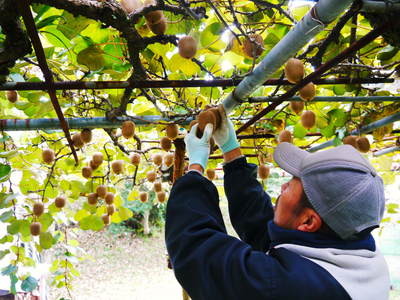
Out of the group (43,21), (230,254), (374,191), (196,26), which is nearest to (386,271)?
(374,191)

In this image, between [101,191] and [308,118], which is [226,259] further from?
[101,191]

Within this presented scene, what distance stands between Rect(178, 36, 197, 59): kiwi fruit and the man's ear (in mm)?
484

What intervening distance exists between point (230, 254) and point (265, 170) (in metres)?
1.15

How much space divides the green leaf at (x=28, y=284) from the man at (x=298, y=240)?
1.65 meters

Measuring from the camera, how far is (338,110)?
5.29 feet

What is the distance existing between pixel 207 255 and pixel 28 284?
1781 mm

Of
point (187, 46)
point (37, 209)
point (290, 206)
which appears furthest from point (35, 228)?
point (290, 206)

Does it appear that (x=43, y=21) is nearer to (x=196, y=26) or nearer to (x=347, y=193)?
(x=196, y=26)

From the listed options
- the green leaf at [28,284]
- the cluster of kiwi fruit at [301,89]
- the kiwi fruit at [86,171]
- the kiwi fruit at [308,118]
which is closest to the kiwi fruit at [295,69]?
the cluster of kiwi fruit at [301,89]

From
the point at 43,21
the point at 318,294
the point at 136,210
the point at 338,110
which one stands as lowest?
the point at 136,210

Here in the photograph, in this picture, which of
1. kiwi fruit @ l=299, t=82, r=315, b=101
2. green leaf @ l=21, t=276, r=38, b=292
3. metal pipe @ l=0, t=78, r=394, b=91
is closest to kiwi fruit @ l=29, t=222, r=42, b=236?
green leaf @ l=21, t=276, r=38, b=292

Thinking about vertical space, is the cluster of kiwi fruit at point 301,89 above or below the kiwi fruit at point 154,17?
below

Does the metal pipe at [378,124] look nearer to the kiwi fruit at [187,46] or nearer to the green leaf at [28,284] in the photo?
the kiwi fruit at [187,46]

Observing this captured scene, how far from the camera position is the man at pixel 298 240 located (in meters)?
0.63
